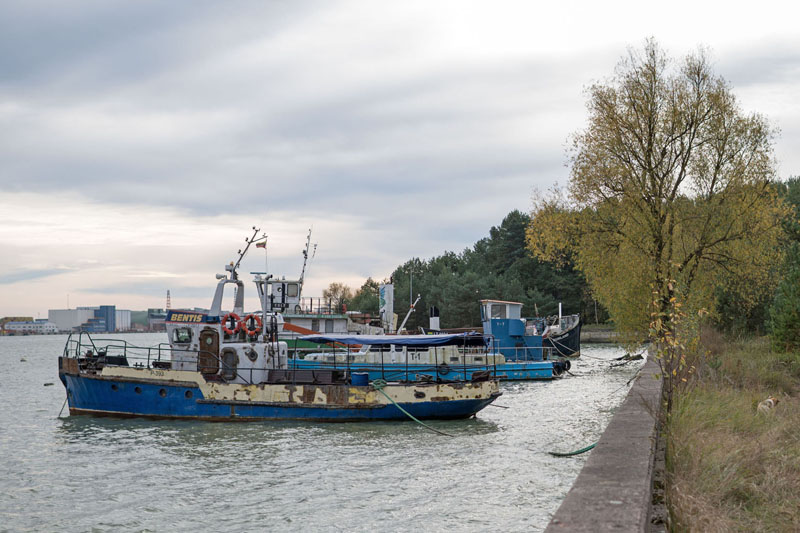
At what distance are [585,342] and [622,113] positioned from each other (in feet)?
213

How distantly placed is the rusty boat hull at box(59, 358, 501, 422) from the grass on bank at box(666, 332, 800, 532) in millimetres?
9173

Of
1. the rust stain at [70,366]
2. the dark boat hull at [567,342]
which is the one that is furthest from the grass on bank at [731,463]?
the dark boat hull at [567,342]

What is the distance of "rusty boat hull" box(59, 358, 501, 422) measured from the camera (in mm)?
24031

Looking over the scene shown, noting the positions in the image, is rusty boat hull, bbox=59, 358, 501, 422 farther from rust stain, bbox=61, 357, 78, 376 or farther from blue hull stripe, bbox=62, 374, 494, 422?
rust stain, bbox=61, 357, 78, 376

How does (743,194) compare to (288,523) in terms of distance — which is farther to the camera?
(743,194)

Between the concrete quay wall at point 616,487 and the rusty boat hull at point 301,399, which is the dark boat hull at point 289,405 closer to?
the rusty boat hull at point 301,399

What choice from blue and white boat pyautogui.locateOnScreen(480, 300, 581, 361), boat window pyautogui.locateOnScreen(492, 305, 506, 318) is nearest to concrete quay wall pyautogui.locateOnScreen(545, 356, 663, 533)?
blue and white boat pyautogui.locateOnScreen(480, 300, 581, 361)

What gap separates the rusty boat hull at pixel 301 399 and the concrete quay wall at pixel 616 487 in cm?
1434

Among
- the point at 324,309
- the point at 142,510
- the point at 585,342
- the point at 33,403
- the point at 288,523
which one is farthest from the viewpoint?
the point at 585,342

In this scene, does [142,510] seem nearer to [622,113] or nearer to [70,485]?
[70,485]

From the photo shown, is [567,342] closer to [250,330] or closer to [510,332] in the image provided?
[510,332]

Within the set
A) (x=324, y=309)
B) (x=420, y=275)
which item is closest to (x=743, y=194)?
(x=324, y=309)

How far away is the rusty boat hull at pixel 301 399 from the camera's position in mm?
24031

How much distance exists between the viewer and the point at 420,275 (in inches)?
5197
